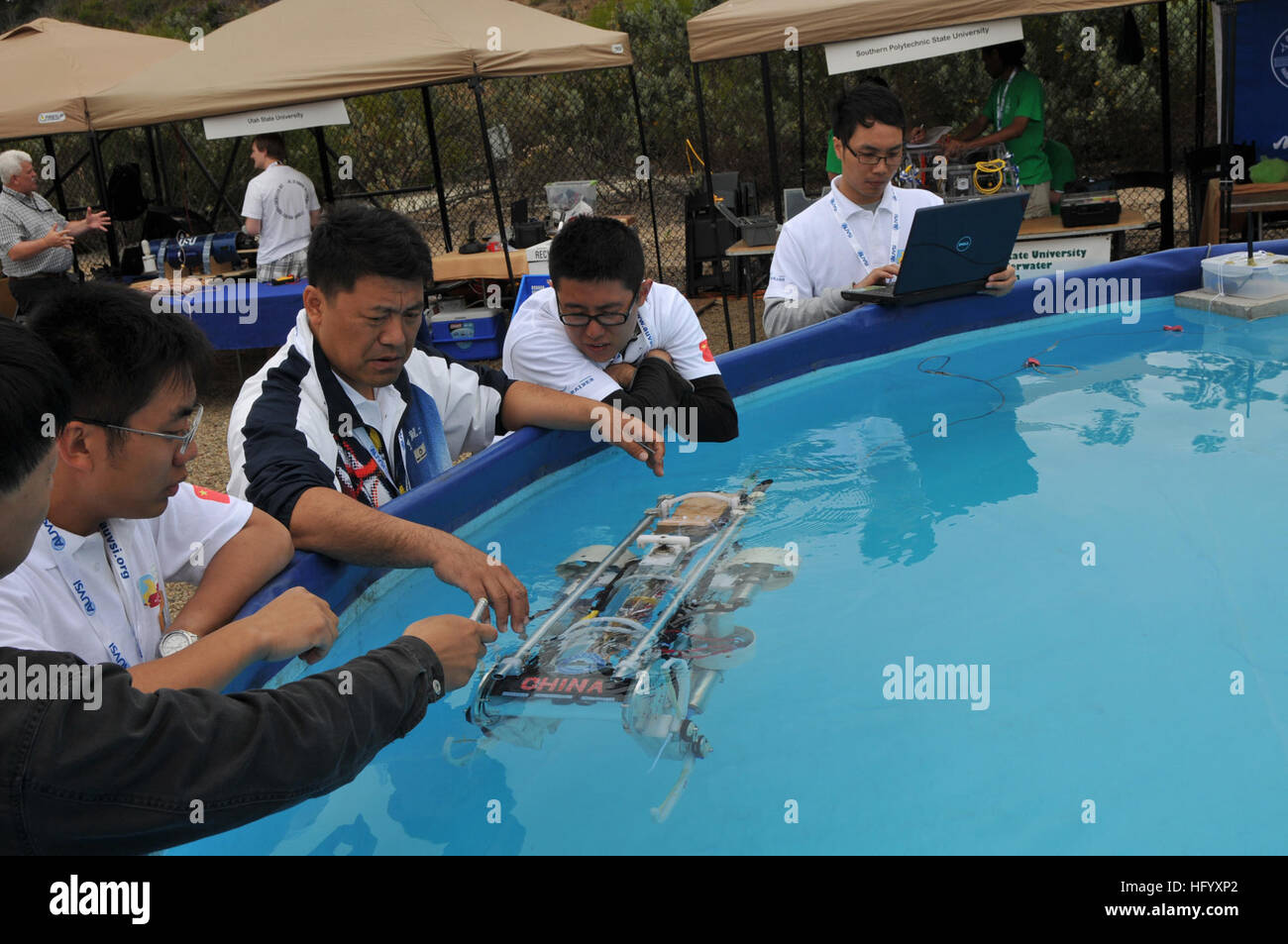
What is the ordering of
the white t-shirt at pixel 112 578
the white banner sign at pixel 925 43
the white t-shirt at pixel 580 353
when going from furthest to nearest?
the white banner sign at pixel 925 43, the white t-shirt at pixel 580 353, the white t-shirt at pixel 112 578

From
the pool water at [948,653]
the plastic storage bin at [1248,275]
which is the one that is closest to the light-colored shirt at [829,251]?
the pool water at [948,653]

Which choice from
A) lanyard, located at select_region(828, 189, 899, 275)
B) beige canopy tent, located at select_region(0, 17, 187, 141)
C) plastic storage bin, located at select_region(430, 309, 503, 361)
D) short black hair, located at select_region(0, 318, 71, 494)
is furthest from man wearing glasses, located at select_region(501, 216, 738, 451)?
beige canopy tent, located at select_region(0, 17, 187, 141)

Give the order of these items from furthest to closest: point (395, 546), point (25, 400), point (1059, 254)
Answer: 1. point (1059, 254)
2. point (395, 546)
3. point (25, 400)

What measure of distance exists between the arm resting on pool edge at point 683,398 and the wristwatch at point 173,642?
5.42 feet

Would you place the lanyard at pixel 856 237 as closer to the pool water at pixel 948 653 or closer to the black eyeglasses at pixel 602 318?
the pool water at pixel 948 653

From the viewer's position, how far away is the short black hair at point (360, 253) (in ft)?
9.18

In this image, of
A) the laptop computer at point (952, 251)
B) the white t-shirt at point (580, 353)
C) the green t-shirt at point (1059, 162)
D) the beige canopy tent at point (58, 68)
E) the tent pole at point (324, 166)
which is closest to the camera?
the white t-shirt at point (580, 353)

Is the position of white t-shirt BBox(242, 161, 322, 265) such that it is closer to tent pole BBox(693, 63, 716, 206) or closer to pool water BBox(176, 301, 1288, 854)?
tent pole BBox(693, 63, 716, 206)

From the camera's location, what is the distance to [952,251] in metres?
4.80

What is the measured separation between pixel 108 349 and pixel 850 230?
3611 millimetres

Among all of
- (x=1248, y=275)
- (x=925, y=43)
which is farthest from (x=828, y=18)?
(x=1248, y=275)

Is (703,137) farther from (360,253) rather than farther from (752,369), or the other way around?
(360,253)

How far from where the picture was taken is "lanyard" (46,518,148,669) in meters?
1.93
